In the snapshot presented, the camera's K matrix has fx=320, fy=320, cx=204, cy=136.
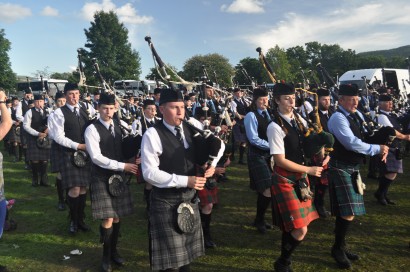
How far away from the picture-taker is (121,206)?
13.0ft

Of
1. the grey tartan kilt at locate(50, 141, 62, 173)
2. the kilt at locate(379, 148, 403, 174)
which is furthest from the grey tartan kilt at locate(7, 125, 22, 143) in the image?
the kilt at locate(379, 148, 403, 174)

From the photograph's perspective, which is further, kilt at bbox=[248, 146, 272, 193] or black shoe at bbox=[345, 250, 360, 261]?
kilt at bbox=[248, 146, 272, 193]

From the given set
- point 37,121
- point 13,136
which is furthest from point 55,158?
point 13,136

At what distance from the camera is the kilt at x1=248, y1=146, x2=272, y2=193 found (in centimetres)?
476

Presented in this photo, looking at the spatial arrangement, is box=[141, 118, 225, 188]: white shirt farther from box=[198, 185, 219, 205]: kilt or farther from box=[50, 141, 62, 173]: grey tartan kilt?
box=[50, 141, 62, 173]: grey tartan kilt

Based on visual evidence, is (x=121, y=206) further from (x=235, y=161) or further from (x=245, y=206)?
(x=235, y=161)

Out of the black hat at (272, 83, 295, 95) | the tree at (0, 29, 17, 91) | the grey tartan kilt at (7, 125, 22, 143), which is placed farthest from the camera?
the tree at (0, 29, 17, 91)

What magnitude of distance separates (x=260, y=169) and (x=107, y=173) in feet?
7.32

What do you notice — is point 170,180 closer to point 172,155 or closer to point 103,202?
point 172,155

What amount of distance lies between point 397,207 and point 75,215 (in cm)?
561

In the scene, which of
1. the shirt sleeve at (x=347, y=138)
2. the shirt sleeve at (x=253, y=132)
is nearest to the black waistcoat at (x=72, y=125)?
the shirt sleeve at (x=253, y=132)

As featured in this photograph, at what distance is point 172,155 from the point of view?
2.85m

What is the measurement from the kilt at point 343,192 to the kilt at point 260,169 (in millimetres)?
1008

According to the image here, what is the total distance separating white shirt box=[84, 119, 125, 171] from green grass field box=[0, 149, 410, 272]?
4.39ft
